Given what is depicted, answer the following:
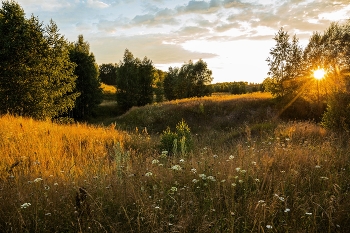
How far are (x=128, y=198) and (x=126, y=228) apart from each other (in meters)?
0.64

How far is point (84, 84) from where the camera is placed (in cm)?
3959

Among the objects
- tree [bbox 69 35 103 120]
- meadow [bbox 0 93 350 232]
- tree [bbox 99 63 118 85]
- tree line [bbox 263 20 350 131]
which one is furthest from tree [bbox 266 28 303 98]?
tree [bbox 99 63 118 85]

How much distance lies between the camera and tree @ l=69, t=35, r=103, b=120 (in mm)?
39125

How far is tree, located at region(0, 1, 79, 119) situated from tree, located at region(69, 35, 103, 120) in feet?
53.8

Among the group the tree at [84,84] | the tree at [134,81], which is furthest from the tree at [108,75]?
the tree at [84,84]

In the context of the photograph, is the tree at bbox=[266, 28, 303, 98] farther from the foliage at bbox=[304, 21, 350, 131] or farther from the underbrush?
the underbrush

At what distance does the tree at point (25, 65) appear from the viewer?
2014 centimetres

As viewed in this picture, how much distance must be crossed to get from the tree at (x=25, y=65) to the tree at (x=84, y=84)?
16408 millimetres

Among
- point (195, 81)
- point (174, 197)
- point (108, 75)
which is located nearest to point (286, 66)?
point (174, 197)

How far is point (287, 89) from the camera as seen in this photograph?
78.1 feet

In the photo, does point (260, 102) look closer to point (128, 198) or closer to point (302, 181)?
point (302, 181)

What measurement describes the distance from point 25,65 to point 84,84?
19.1m

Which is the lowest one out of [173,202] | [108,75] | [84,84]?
→ [173,202]

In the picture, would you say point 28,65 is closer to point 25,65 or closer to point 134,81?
point 25,65
